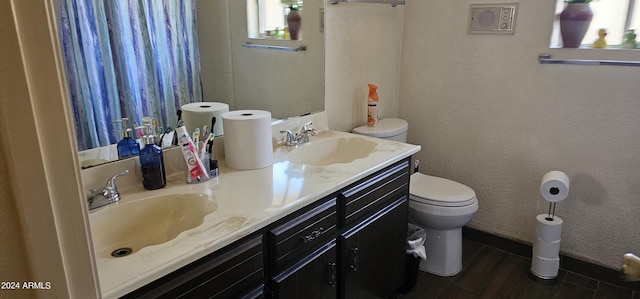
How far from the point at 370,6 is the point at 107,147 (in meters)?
1.68

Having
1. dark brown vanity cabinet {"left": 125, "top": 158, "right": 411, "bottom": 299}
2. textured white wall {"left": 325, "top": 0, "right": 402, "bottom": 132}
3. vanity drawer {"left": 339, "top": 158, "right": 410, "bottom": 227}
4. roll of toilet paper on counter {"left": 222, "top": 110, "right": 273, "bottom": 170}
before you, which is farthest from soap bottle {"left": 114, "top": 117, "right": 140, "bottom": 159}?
textured white wall {"left": 325, "top": 0, "right": 402, "bottom": 132}

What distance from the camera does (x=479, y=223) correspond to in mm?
2842

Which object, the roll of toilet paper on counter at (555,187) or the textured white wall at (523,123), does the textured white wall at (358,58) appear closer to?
the textured white wall at (523,123)

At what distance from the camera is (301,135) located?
2.11 metres

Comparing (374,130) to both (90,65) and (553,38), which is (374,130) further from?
(90,65)

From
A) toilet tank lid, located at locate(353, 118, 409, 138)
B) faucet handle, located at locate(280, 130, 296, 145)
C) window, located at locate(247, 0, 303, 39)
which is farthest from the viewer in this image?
toilet tank lid, located at locate(353, 118, 409, 138)

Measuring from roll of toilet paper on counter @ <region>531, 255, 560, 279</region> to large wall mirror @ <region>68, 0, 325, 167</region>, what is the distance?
1507 millimetres

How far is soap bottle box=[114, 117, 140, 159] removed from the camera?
58.1 inches

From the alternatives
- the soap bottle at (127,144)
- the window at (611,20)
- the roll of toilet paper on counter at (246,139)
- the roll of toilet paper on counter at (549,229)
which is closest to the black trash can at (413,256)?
the roll of toilet paper on counter at (549,229)

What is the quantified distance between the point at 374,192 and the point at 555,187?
1.11 meters

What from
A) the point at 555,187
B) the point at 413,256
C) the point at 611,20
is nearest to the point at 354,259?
the point at 413,256

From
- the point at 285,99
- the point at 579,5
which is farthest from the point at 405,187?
the point at 579,5

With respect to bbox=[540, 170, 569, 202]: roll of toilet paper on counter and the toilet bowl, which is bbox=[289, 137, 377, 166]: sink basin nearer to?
the toilet bowl

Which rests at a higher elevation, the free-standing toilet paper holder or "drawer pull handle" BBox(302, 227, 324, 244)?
"drawer pull handle" BBox(302, 227, 324, 244)
